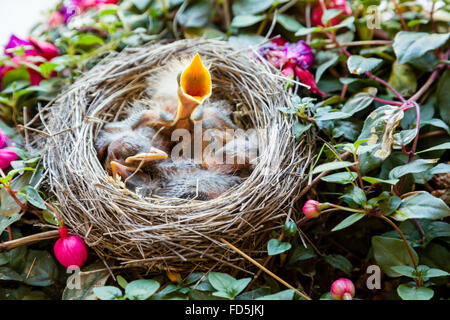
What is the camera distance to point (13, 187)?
1039 millimetres

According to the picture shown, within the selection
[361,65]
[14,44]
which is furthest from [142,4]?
[361,65]

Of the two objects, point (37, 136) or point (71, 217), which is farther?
point (37, 136)

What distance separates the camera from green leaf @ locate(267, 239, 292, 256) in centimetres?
85

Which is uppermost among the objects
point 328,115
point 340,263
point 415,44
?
point 415,44

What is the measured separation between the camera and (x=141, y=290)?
80 centimetres

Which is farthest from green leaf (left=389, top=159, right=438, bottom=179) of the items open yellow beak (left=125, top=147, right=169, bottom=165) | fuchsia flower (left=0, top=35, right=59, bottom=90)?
fuchsia flower (left=0, top=35, right=59, bottom=90)

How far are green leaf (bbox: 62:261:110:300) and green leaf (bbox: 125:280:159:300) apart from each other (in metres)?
0.14

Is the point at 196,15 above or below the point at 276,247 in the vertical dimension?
above

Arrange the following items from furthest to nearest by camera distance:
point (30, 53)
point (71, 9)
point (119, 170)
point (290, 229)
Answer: point (71, 9), point (30, 53), point (119, 170), point (290, 229)

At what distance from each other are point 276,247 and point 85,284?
1.44 feet

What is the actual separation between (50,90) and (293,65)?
0.75 meters

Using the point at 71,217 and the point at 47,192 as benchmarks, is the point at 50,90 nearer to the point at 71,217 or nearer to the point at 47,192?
the point at 47,192

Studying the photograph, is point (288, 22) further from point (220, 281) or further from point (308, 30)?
point (220, 281)
